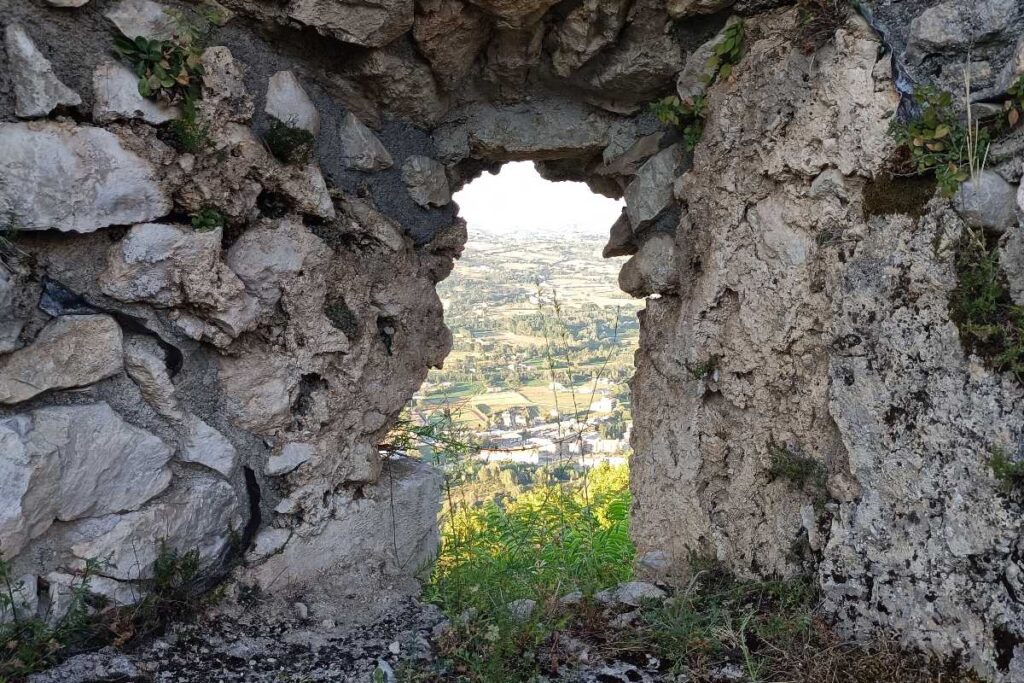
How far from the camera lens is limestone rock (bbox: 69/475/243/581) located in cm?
279

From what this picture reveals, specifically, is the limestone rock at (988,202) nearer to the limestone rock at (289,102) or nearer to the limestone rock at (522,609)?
the limestone rock at (522,609)

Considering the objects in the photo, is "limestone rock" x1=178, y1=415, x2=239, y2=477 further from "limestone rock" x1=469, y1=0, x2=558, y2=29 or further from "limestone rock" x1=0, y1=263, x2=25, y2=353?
"limestone rock" x1=469, y1=0, x2=558, y2=29

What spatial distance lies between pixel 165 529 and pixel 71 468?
1.42ft

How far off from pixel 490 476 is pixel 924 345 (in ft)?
11.7

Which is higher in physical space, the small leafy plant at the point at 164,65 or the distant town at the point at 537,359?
the small leafy plant at the point at 164,65

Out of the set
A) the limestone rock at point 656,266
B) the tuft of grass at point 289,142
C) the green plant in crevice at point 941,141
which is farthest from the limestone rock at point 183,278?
the green plant in crevice at point 941,141

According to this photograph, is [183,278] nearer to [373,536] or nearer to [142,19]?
[142,19]

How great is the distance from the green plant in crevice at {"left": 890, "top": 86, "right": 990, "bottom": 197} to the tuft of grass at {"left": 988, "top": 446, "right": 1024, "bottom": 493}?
2.81 ft

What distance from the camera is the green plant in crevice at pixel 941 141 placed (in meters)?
2.48

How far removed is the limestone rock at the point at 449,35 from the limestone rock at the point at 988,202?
2.03 m

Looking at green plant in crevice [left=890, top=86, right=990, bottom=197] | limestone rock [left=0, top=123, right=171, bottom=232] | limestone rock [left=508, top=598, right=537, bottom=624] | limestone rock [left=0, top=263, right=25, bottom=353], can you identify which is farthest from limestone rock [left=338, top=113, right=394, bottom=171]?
green plant in crevice [left=890, top=86, right=990, bottom=197]

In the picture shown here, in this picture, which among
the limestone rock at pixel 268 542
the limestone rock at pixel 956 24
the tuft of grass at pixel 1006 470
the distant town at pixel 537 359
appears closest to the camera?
the tuft of grass at pixel 1006 470

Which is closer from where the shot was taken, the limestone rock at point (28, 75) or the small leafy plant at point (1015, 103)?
the small leafy plant at point (1015, 103)

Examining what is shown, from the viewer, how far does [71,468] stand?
270cm
